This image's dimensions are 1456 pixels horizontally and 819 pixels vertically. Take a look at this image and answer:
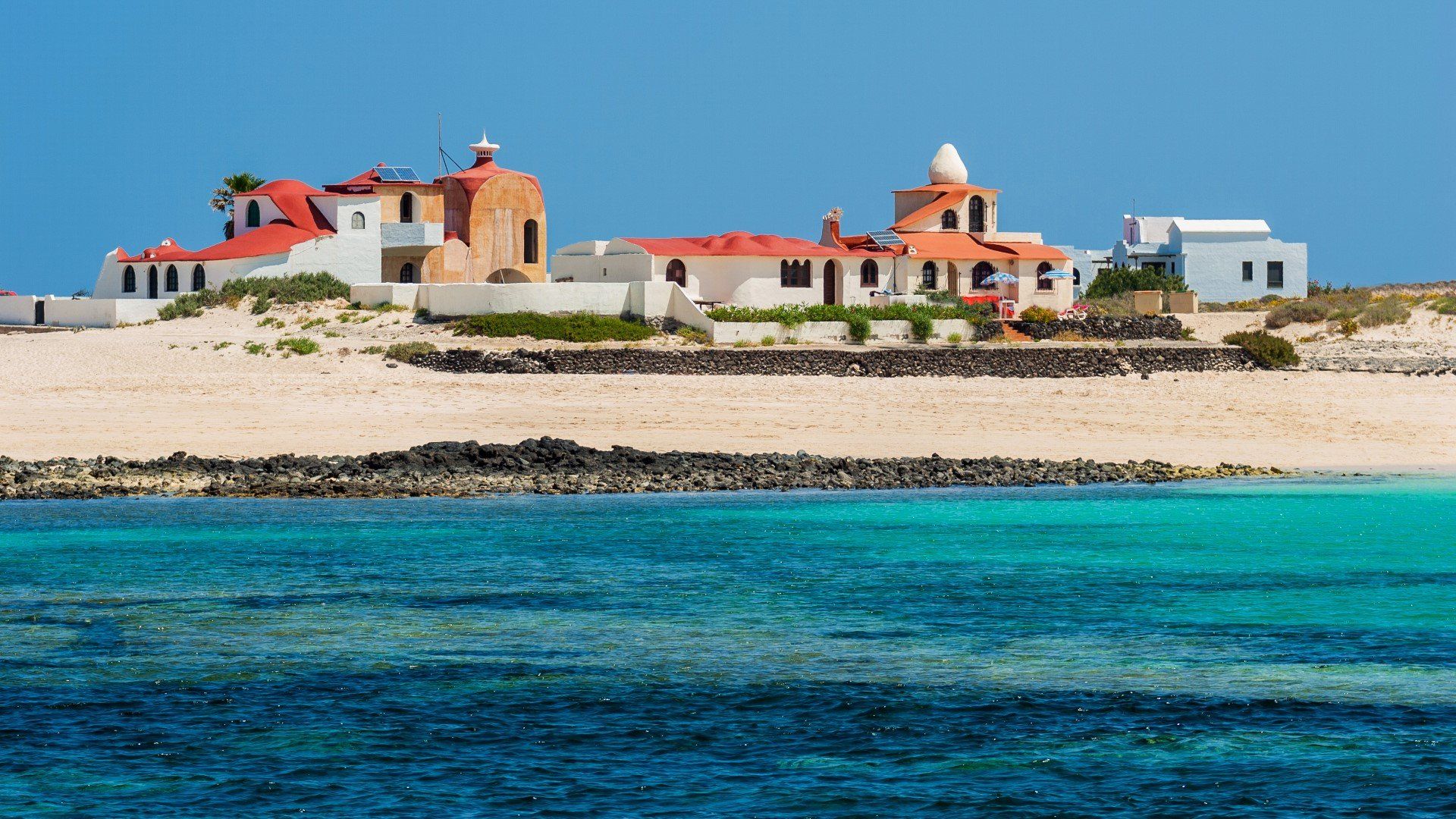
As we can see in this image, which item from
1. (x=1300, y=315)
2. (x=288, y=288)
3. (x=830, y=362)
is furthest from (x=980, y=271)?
(x=288, y=288)

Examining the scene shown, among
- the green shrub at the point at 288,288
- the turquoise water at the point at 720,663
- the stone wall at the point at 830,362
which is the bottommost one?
the turquoise water at the point at 720,663

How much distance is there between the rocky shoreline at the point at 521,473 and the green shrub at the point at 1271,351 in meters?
20.6

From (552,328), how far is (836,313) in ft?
31.5

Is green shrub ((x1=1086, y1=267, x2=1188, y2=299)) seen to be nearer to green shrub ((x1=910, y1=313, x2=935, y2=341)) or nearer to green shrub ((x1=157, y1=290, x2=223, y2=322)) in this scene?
green shrub ((x1=910, y1=313, x2=935, y2=341))

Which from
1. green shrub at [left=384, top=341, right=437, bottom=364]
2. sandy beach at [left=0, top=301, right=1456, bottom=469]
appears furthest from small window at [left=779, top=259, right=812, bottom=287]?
green shrub at [left=384, top=341, right=437, bottom=364]

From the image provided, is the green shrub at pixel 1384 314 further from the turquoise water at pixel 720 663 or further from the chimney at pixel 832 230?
the turquoise water at pixel 720 663

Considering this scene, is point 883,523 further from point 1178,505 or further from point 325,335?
point 325,335

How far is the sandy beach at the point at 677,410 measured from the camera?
1240 inches

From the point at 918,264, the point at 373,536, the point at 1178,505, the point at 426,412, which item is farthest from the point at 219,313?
the point at 1178,505

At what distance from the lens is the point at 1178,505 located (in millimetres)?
25750

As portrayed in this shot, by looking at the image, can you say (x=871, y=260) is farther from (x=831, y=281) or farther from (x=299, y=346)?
(x=299, y=346)

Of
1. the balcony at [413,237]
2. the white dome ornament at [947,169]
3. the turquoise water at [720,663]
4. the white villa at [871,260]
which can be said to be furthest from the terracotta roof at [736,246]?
the turquoise water at [720,663]

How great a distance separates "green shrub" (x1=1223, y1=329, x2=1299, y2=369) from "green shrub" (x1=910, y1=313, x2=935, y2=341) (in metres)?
9.62

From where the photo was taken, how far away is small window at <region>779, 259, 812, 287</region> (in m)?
58.8
